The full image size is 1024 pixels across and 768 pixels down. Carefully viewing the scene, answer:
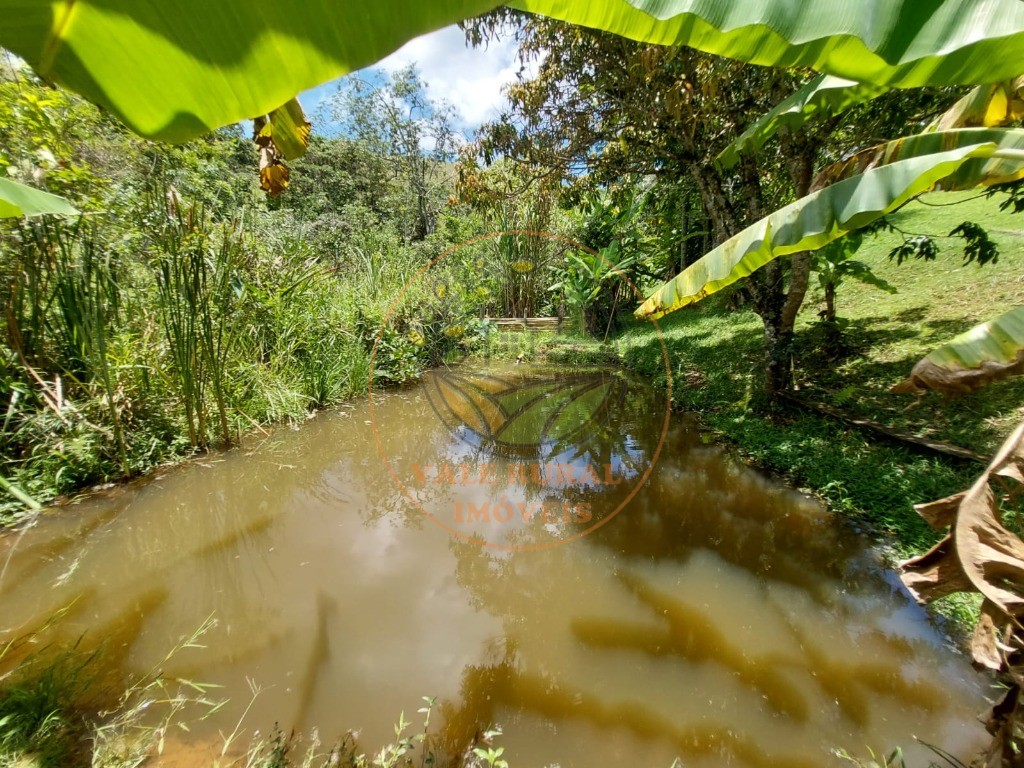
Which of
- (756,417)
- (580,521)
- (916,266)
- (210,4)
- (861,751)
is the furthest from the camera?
(916,266)

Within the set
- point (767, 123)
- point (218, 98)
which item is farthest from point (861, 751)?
point (767, 123)

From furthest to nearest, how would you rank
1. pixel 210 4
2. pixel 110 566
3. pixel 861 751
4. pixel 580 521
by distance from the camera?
pixel 580 521
pixel 110 566
pixel 861 751
pixel 210 4

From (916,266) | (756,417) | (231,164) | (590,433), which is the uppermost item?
(231,164)

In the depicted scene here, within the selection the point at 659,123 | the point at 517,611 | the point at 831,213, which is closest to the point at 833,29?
the point at 831,213

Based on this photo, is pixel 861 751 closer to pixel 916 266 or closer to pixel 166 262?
pixel 166 262

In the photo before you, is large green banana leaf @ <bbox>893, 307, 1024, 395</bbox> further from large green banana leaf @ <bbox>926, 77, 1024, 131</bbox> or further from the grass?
the grass

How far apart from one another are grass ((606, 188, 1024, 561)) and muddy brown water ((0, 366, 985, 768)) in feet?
0.92

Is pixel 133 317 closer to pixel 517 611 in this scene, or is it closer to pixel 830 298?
pixel 517 611

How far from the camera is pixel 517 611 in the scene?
5.77 ft

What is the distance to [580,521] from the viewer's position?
7.97ft

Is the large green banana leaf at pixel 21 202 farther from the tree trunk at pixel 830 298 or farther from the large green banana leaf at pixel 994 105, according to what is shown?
the tree trunk at pixel 830 298

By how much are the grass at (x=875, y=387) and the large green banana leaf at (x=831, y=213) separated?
147 centimetres

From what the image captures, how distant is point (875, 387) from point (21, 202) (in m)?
5.22

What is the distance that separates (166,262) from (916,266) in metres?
8.68
